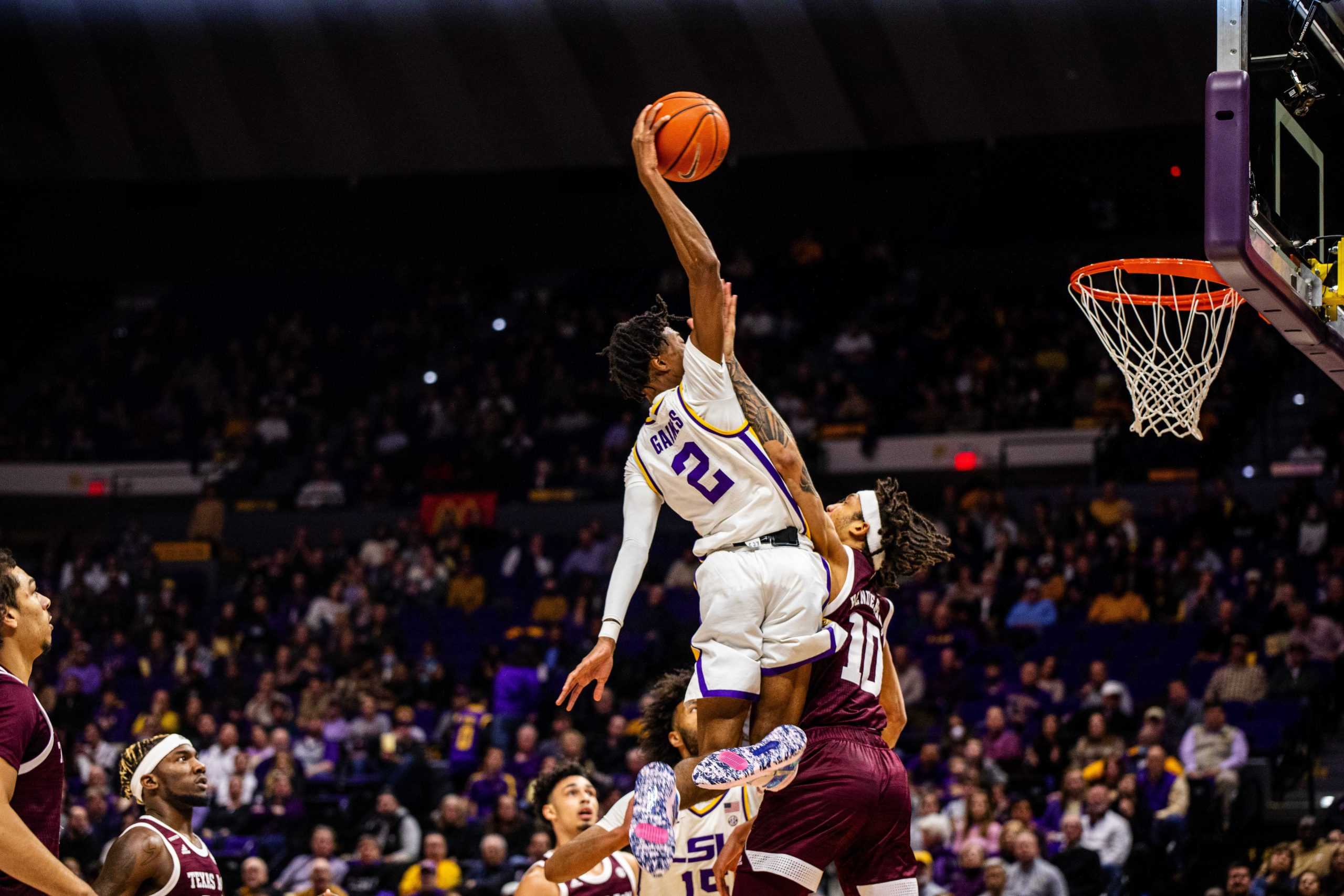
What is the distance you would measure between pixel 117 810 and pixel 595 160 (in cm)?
→ 1258

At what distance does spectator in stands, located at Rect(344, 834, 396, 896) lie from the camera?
1244 centimetres

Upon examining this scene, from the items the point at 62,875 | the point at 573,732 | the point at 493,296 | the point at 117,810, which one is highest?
the point at 493,296

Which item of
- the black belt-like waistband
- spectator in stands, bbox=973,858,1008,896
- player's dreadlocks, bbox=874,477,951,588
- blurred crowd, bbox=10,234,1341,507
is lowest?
spectator in stands, bbox=973,858,1008,896

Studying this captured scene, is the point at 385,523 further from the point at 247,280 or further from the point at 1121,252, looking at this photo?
the point at 1121,252

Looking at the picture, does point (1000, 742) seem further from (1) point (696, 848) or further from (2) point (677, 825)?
(2) point (677, 825)

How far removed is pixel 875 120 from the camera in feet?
74.3

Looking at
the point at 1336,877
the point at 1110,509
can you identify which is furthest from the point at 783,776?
the point at 1110,509

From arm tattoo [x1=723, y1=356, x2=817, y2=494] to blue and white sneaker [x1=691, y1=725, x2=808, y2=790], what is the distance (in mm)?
920

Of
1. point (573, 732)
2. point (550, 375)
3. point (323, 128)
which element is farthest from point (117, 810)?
point (323, 128)

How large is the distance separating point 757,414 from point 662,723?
1.44 meters

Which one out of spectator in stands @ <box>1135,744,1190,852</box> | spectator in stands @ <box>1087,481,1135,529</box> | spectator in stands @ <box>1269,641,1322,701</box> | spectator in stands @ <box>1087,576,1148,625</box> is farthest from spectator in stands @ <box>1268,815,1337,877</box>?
spectator in stands @ <box>1087,481,1135,529</box>

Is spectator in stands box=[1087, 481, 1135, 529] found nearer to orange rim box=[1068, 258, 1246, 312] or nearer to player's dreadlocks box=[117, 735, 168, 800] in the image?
orange rim box=[1068, 258, 1246, 312]

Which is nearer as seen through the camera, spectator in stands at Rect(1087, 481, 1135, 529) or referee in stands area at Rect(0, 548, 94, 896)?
referee in stands area at Rect(0, 548, 94, 896)

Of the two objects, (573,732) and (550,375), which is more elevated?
(550,375)
